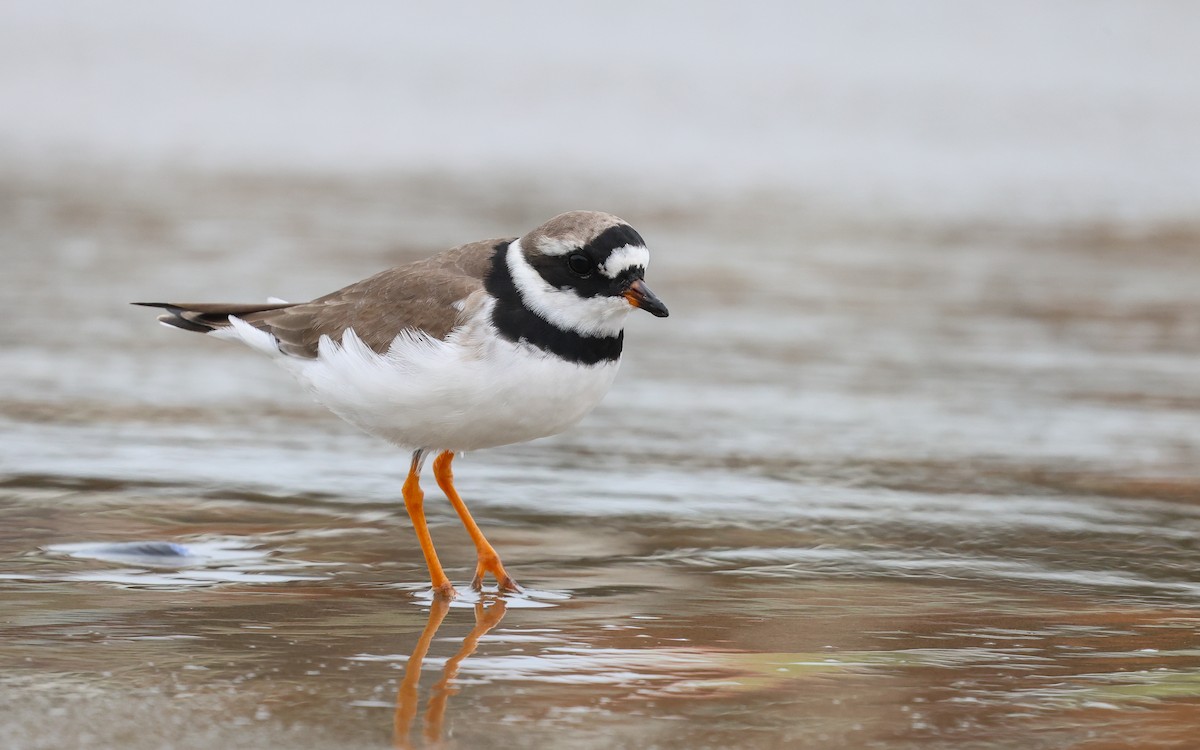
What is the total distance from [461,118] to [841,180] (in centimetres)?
422

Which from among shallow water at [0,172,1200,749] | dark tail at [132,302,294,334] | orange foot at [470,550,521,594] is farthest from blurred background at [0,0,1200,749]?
dark tail at [132,302,294,334]

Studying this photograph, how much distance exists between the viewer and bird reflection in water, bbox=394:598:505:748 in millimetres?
3422

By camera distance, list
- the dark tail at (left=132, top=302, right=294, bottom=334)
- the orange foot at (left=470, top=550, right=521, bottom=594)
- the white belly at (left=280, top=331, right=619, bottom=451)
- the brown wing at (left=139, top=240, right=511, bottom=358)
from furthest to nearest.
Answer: the dark tail at (left=132, top=302, right=294, bottom=334), the brown wing at (left=139, top=240, right=511, bottom=358), the orange foot at (left=470, top=550, right=521, bottom=594), the white belly at (left=280, top=331, right=619, bottom=451)

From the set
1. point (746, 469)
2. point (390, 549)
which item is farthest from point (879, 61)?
point (390, 549)

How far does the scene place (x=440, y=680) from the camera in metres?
3.82

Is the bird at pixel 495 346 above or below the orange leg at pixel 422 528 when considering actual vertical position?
above

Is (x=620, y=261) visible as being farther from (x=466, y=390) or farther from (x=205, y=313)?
(x=205, y=313)

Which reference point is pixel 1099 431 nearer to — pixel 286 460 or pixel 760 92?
pixel 286 460

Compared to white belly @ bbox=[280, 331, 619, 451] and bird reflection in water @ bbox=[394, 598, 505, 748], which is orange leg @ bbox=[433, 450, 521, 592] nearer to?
bird reflection in water @ bbox=[394, 598, 505, 748]

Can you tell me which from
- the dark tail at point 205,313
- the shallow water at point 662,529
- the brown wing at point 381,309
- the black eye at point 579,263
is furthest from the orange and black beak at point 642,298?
the dark tail at point 205,313

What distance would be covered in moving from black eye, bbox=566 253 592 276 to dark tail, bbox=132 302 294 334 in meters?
1.41

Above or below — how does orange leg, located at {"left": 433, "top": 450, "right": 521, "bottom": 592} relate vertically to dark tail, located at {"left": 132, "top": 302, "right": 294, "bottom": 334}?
below

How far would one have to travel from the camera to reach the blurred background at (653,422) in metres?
3.81

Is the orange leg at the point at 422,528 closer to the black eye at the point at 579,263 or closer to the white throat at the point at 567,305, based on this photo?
the white throat at the point at 567,305
